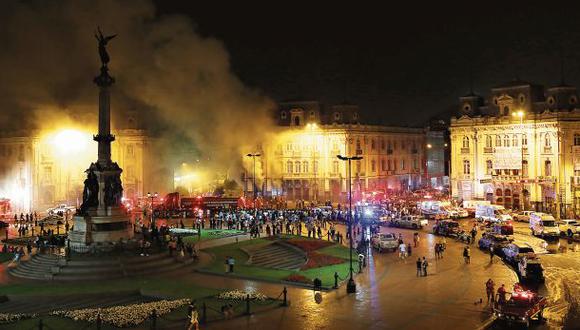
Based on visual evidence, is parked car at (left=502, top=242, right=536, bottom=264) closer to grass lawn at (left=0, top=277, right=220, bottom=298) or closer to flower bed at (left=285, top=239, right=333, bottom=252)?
flower bed at (left=285, top=239, right=333, bottom=252)

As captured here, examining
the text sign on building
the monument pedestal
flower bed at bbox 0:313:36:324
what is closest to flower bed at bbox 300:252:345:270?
the monument pedestal

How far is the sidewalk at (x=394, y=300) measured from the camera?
2267 centimetres

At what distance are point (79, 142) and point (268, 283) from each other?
192ft

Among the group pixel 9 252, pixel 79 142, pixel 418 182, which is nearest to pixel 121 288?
pixel 9 252

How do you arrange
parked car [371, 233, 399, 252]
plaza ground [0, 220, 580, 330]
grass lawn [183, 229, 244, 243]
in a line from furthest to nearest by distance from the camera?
grass lawn [183, 229, 244, 243] → parked car [371, 233, 399, 252] → plaza ground [0, 220, 580, 330]

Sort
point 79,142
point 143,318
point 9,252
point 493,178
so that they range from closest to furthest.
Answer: point 143,318 → point 9,252 → point 493,178 → point 79,142

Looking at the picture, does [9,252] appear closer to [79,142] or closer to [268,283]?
[268,283]

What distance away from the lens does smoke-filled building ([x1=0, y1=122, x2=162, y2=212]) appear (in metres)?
80.9

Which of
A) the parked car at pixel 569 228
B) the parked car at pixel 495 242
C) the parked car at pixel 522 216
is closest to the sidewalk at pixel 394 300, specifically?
the parked car at pixel 495 242

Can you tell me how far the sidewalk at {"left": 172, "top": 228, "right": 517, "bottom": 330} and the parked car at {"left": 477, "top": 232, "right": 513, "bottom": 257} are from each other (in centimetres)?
295

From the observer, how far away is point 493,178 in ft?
224

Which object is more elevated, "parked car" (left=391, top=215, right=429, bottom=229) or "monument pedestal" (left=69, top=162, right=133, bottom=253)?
"monument pedestal" (left=69, top=162, right=133, bottom=253)

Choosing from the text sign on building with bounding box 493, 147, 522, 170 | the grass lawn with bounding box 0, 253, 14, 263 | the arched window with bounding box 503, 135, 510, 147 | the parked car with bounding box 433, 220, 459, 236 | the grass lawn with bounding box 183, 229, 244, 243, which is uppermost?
the arched window with bounding box 503, 135, 510, 147

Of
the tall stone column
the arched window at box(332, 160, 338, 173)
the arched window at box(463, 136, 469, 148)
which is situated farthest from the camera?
the arched window at box(332, 160, 338, 173)
